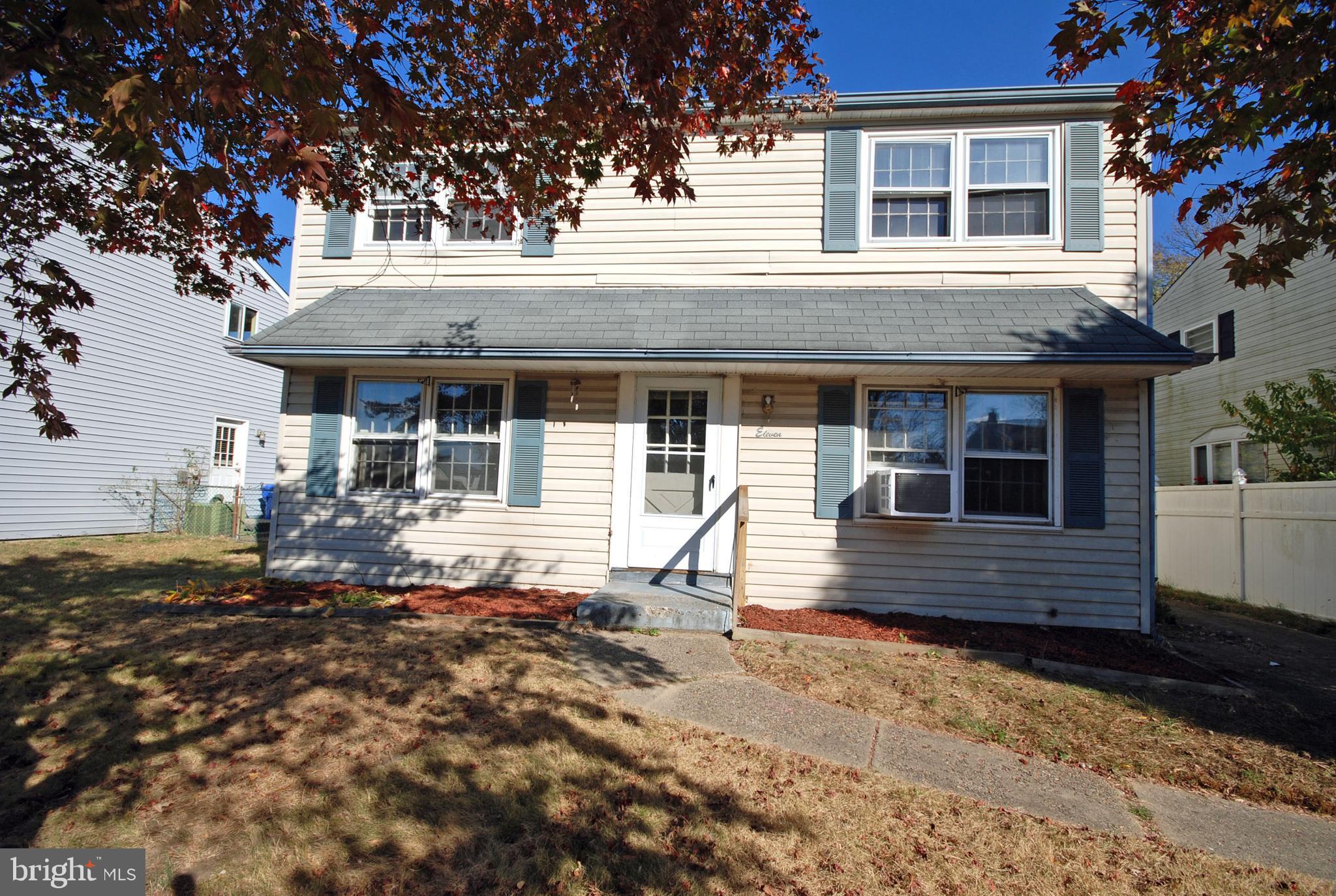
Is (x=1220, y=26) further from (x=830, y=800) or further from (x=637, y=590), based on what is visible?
(x=637, y=590)

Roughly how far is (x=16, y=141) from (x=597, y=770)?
6917 millimetres

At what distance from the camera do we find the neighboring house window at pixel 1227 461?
1352cm

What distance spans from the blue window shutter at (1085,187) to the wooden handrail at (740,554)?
15.4 ft

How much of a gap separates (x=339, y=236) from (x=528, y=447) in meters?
3.90

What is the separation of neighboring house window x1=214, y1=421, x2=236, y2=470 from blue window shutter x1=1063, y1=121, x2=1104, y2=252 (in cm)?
1817

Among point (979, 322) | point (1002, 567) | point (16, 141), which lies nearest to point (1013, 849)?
point (1002, 567)

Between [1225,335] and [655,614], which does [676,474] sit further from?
[1225,335]

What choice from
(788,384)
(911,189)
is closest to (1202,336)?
(911,189)

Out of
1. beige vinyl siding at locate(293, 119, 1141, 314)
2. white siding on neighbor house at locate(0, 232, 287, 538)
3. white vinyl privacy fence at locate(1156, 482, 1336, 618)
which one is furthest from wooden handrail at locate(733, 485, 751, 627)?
white siding on neighbor house at locate(0, 232, 287, 538)

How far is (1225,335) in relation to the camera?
14.9m

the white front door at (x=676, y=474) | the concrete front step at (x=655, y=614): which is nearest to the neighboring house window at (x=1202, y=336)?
the white front door at (x=676, y=474)

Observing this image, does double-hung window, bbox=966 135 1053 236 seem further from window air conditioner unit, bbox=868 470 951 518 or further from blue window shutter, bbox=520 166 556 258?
blue window shutter, bbox=520 166 556 258

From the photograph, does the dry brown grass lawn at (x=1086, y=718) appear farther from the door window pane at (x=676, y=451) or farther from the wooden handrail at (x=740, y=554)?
the door window pane at (x=676, y=451)

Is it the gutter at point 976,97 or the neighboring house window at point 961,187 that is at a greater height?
the gutter at point 976,97
